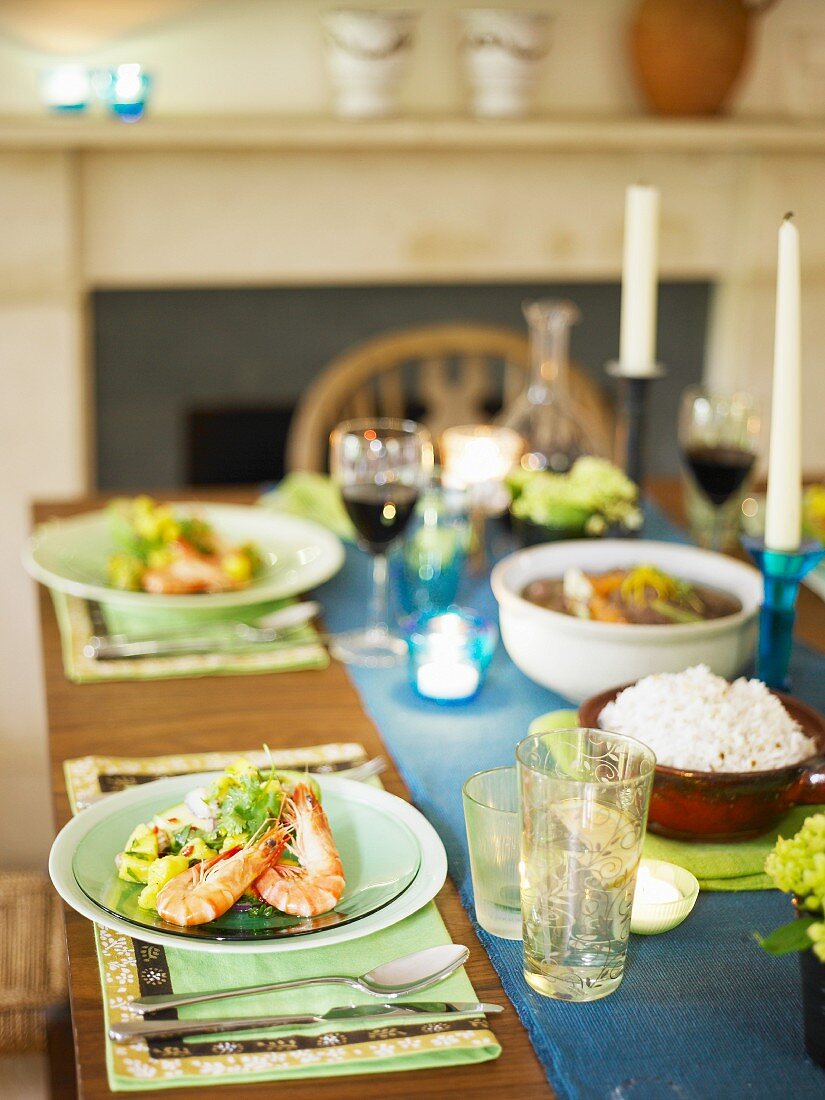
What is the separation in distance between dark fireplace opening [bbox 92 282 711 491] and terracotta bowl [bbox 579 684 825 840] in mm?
2416

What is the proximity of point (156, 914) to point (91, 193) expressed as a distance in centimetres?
234

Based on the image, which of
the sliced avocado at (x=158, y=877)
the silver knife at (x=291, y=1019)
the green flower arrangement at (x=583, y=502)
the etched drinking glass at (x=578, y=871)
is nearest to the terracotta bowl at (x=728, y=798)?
the etched drinking glass at (x=578, y=871)

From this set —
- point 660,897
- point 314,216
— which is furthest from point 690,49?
point 660,897

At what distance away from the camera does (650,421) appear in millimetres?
3385

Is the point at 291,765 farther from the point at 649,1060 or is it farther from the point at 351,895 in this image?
the point at 649,1060

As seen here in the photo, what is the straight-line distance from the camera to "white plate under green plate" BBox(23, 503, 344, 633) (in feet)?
4.56

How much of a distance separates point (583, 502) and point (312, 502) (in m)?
0.47

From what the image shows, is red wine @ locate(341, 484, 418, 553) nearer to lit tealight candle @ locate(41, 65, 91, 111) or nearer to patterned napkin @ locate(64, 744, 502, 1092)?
patterned napkin @ locate(64, 744, 502, 1092)

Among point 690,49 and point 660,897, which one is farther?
point 690,49

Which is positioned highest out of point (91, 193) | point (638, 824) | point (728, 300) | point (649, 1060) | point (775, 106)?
point (775, 106)

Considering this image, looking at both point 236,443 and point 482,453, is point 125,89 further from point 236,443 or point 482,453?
point 482,453

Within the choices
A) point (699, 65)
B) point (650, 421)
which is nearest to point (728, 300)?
point (650, 421)

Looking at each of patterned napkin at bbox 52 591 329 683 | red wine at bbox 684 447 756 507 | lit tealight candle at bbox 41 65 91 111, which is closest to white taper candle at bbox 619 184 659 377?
red wine at bbox 684 447 756 507

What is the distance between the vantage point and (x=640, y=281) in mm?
1573
